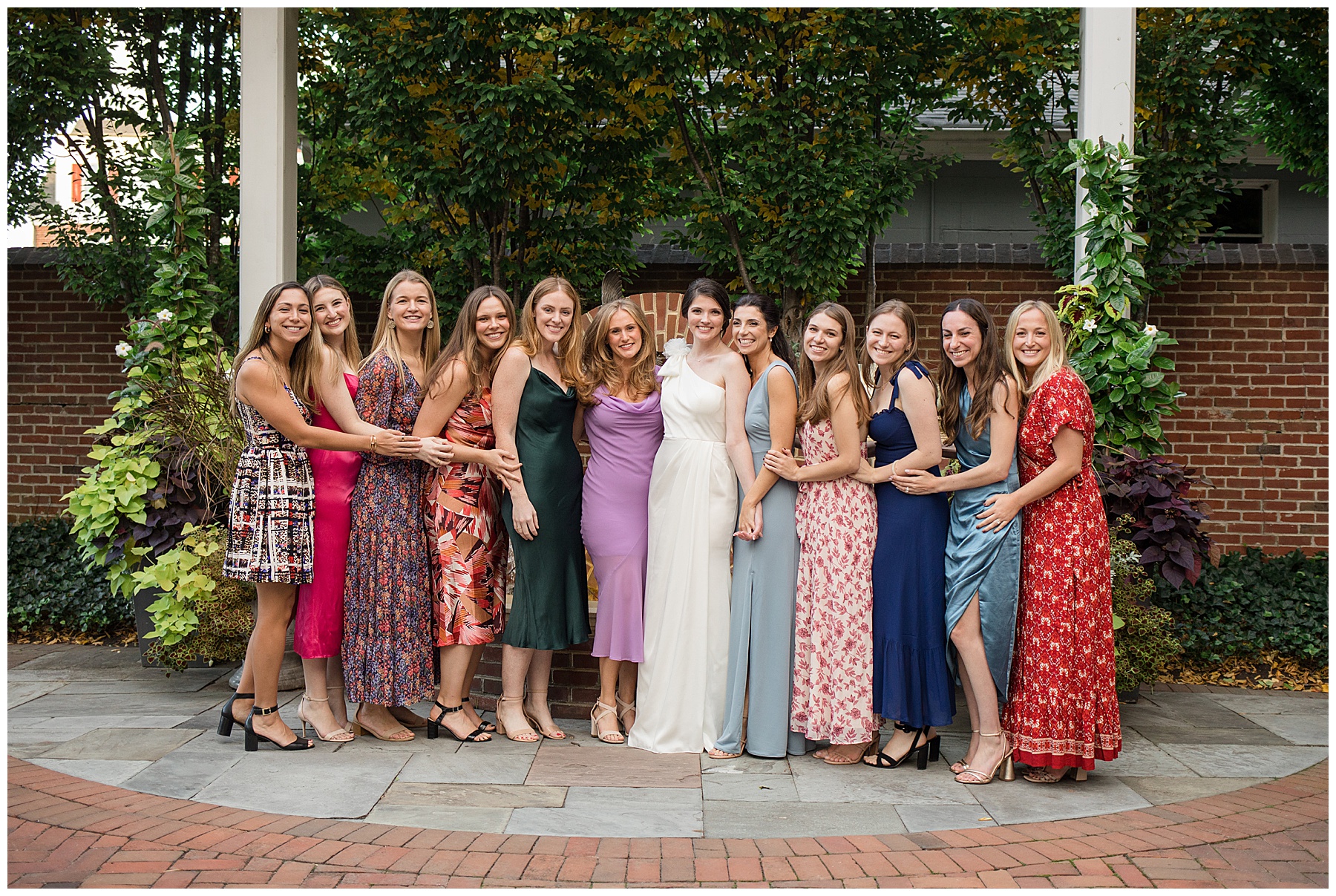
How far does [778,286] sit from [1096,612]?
4.29 metres

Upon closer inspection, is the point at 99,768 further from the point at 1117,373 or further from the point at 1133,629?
the point at 1117,373

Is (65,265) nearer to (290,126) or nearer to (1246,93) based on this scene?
(290,126)

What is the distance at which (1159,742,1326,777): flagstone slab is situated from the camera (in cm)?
423

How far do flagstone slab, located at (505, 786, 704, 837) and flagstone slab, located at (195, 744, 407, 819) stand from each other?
Answer: 626 mm

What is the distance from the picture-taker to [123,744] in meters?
4.40

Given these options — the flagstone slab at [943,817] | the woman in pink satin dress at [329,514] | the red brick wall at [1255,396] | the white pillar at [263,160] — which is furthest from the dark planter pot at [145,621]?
the red brick wall at [1255,396]

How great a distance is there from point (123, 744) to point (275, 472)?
139 cm

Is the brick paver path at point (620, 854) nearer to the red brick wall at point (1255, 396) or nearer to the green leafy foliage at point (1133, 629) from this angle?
the green leafy foliage at point (1133, 629)

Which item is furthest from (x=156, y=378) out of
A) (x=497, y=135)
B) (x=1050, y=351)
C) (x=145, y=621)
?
(x=1050, y=351)

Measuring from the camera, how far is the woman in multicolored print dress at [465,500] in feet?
14.4

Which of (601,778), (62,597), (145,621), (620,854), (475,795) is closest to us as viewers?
(620,854)

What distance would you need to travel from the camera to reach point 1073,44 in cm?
802

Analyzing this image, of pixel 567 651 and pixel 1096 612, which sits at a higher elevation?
pixel 1096 612

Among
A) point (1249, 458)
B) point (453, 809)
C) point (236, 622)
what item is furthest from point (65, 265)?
point (1249, 458)
